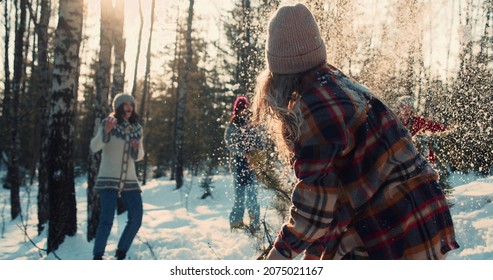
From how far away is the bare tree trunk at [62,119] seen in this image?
5191 millimetres

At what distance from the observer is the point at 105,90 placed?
657 cm

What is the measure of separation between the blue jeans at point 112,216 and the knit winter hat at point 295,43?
Result: 323 cm

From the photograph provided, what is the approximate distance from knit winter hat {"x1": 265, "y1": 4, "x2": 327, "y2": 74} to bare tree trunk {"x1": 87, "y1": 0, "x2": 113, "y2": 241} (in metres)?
5.43

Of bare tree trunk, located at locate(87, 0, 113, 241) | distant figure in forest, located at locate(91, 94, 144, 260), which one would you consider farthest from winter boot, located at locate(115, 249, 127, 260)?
bare tree trunk, located at locate(87, 0, 113, 241)

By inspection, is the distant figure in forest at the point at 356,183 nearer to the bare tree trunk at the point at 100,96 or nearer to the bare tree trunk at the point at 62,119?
the bare tree trunk at the point at 62,119

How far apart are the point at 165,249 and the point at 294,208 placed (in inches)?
157

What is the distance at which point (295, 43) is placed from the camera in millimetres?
1458

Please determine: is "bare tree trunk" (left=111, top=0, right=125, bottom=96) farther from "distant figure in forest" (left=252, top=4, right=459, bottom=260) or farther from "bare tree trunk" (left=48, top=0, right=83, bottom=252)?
"distant figure in forest" (left=252, top=4, right=459, bottom=260)

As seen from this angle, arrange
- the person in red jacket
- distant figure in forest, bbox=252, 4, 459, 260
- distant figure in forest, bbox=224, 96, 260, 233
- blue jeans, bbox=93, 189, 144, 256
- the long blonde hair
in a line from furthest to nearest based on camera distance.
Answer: distant figure in forest, bbox=224, 96, 260, 233
blue jeans, bbox=93, 189, 144, 256
the person in red jacket
the long blonde hair
distant figure in forest, bbox=252, 4, 459, 260

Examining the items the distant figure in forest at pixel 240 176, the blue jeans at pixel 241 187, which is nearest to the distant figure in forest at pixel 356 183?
the distant figure in forest at pixel 240 176

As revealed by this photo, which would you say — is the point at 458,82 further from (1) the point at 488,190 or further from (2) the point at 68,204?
(2) the point at 68,204

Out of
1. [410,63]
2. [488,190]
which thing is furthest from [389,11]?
[488,190]

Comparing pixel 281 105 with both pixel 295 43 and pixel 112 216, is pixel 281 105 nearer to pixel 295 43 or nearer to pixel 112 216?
pixel 295 43

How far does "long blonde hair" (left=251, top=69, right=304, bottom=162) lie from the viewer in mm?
1385
